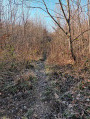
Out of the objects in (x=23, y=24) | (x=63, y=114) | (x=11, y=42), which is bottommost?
(x=63, y=114)

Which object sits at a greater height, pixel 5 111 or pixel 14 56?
pixel 14 56

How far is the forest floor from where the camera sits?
6.32 feet

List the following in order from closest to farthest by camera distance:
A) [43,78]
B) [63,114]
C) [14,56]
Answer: [63,114] < [43,78] < [14,56]

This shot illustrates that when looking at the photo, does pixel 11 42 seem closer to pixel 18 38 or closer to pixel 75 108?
pixel 18 38

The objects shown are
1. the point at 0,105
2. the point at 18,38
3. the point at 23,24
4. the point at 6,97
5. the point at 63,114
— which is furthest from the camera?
the point at 23,24

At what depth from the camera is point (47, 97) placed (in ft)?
7.87

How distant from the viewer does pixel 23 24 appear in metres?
6.20

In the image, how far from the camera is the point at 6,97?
2.44 meters

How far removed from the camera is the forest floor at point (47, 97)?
1928mm

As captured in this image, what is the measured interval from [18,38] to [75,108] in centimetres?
464

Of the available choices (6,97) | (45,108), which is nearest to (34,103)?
(45,108)

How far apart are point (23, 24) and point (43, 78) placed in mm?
4238

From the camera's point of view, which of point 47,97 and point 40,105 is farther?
point 47,97

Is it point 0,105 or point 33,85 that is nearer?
point 0,105
